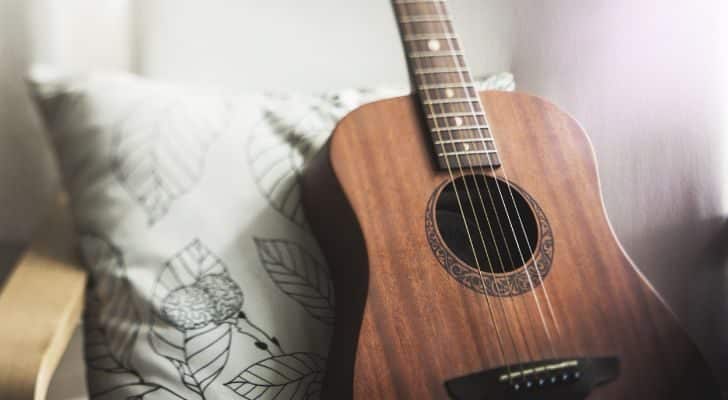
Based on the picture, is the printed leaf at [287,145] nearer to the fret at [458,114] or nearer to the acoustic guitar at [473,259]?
the acoustic guitar at [473,259]

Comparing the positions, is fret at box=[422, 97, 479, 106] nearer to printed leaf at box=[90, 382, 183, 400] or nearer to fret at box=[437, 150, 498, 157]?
fret at box=[437, 150, 498, 157]

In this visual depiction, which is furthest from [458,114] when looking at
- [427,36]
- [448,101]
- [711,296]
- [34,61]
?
[34,61]

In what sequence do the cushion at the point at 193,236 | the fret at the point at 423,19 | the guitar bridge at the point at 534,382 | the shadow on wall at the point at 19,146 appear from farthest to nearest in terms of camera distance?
the shadow on wall at the point at 19,146 < the fret at the point at 423,19 < the cushion at the point at 193,236 < the guitar bridge at the point at 534,382

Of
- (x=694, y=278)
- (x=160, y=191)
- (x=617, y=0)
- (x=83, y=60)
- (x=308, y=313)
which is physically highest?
(x=83, y=60)

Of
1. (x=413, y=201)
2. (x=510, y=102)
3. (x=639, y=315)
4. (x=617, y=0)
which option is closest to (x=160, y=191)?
(x=413, y=201)

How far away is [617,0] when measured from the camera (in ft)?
2.56

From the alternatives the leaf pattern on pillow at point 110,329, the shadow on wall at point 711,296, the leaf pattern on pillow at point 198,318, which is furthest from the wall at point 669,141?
the leaf pattern on pillow at point 110,329

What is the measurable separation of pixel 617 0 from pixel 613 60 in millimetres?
85

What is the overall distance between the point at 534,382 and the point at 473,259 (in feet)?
0.52

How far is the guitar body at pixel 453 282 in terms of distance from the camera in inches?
20.0

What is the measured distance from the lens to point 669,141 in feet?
2.48

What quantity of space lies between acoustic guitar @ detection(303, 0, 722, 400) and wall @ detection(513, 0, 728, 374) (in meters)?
0.16

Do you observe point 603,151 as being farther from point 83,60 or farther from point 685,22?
point 83,60

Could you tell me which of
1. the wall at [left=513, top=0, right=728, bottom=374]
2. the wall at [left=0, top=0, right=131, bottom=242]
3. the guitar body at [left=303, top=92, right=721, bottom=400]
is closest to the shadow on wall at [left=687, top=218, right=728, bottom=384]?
the wall at [left=513, top=0, right=728, bottom=374]
